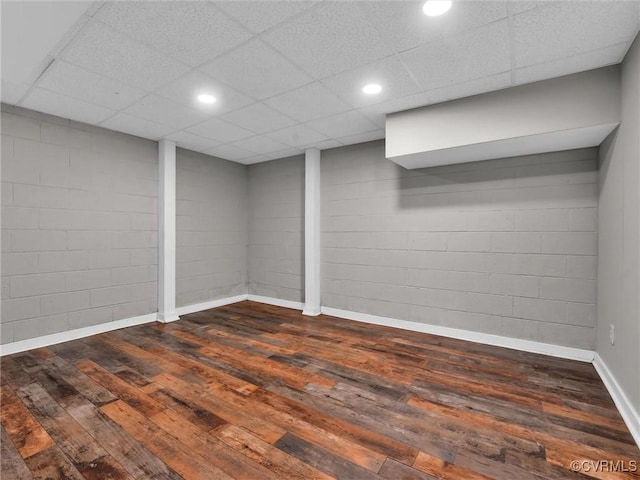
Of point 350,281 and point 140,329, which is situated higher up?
point 350,281

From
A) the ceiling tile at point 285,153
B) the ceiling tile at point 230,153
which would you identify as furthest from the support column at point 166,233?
the ceiling tile at point 285,153

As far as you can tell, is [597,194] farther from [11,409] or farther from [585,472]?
[11,409]

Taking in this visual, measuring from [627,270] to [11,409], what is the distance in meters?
4.40

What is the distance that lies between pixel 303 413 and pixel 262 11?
2606mm

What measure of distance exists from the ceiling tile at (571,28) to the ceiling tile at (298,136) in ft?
7.70

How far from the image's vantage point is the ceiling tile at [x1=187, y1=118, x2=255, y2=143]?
3807 millimetres

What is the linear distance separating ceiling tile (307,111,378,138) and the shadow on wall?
2.60ft

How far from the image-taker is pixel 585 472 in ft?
5.30

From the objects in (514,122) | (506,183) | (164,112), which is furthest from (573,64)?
(164,112)

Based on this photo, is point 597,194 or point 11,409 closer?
point 11,409

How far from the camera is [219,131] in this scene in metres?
4.06

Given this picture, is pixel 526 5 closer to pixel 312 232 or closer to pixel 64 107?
pixel 312 232

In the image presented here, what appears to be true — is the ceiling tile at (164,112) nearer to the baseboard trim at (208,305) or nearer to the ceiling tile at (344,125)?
the ceiling tile at (344,125)

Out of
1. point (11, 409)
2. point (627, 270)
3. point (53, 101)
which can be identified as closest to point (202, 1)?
point (53, 101)
